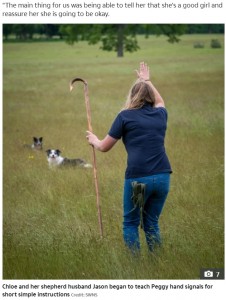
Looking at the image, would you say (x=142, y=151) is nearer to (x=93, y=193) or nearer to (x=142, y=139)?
(x=142, y=139)

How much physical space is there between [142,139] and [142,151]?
4.7 inches

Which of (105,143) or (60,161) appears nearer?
(105,143)

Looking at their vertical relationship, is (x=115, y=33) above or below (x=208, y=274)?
above

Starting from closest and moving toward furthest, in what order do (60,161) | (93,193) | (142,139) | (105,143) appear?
(142,139) < (105,143) < (93,193) < (60,161)

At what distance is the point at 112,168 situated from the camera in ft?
36.3

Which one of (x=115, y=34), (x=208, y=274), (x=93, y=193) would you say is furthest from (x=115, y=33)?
(x=208, y=274)

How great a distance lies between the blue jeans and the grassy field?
0.15 meters

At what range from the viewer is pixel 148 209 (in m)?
6.27

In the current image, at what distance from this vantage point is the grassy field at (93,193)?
6.37 m

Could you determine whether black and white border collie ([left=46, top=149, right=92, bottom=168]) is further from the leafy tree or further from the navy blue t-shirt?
the leafy tree

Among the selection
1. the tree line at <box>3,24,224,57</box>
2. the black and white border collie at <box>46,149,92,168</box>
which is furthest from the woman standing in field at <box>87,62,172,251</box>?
the tree line at <box>3,24,224,57</box>

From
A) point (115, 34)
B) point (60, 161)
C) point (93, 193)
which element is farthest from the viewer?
point (115, 34)

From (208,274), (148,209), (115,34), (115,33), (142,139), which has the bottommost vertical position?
(208,274)
